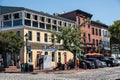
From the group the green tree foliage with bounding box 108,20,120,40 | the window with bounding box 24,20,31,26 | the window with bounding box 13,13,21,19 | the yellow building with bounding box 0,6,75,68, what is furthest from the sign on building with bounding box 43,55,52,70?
the green tree foliage with bounding box 108,20,120,40

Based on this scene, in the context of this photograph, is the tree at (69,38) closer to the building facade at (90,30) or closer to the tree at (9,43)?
the tree at (9,43)

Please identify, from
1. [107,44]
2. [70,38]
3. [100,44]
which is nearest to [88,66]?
[70,38]

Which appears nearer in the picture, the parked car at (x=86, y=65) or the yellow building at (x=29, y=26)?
the parked car at (x=86, y=65)

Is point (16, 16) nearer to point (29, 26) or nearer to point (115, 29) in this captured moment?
point (29, 26)

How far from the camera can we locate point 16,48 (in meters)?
40.8

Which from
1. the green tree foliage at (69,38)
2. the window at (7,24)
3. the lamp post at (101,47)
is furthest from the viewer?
the lamp post at (101,47)

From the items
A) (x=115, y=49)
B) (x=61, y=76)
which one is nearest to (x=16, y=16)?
(x=61, y=76)

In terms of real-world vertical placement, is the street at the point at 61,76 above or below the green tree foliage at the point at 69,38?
below

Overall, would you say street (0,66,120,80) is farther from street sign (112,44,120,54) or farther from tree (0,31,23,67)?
street sign (112,44,120,54)

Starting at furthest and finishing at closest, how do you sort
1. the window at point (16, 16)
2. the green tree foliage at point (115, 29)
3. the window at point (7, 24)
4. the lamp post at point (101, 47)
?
the green tree foliage at point (115, 29) < the lamp post at point (101, 47) < the window at point (7, 24) < the window at point (16, 16)

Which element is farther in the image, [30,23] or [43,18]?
[43,18]

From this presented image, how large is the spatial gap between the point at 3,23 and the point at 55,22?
9.44 m

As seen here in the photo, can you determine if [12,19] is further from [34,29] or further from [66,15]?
[66,15]

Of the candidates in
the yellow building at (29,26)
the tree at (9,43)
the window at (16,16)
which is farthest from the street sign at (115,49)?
the tree at (9,43)
